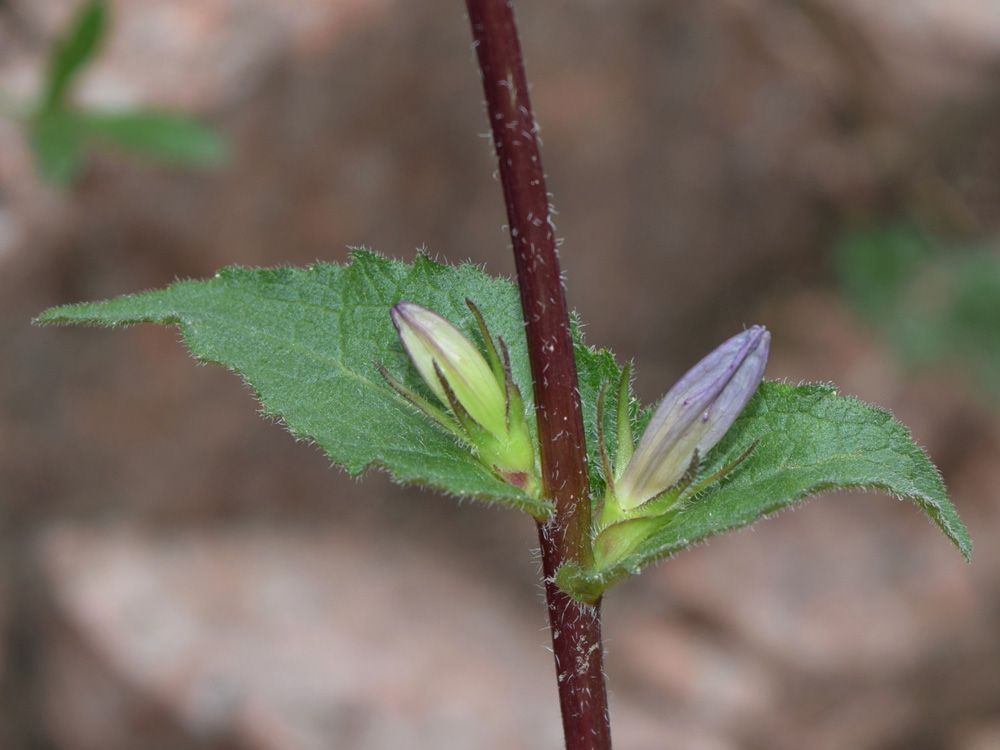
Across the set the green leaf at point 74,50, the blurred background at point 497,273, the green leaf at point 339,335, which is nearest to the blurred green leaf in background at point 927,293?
the blurred background at point 497,273

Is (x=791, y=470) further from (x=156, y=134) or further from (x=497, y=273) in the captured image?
(x=497, y=273)

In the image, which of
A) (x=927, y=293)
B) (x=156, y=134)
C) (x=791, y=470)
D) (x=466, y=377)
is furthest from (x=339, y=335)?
(x=927, y=293)

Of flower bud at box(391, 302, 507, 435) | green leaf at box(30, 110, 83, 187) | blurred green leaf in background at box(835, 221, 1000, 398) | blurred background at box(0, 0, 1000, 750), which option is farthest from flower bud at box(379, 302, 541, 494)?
blurred green leaf in background at box(835, 221, 1000, 398)

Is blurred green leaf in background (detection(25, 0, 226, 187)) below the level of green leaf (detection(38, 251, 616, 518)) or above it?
above

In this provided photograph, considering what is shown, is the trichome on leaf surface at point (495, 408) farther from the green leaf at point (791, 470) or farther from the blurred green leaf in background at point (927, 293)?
the blurred green leaf in background at point (927, 293)

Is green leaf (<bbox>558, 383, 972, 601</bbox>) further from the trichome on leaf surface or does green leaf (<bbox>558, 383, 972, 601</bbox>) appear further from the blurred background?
the blurred background

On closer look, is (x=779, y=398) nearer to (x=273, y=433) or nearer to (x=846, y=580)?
(x=273, y=433)
